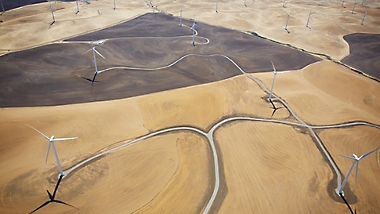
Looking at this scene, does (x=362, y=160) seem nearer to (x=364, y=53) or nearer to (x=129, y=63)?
(x=129, y=63)

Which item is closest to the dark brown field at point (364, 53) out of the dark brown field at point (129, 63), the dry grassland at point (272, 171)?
the dark brown field at point (129, 63)

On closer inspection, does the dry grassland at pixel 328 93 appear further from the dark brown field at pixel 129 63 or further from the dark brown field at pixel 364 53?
the dark brown field at pixel 364 53

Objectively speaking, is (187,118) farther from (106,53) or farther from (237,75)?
(106,53)

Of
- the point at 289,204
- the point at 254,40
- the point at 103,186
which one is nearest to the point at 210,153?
the point at 289,204

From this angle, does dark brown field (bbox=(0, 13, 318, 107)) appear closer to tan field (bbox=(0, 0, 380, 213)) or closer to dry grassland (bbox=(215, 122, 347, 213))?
tan field (bbox=(0, 0, 380, 213))

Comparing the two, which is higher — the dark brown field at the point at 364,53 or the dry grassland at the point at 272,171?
the dark brown field at the point at 364,53

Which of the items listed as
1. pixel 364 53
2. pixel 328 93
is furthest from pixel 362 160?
pixel 364 53
